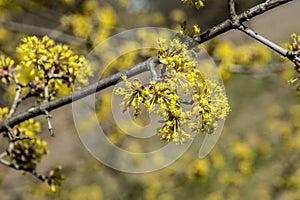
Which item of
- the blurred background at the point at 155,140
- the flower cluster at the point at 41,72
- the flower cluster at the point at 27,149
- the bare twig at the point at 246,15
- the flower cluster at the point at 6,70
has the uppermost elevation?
the blurred background at the point at 155,140

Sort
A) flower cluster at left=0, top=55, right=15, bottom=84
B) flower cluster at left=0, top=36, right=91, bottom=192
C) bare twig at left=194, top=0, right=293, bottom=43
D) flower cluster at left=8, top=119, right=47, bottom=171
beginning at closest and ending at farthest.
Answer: bare twig at left=194, top=0, right=293, bottom=43 → flower cluster at left=0, top=36, right=91, bottom=192 → flower cluster at left=0, top=55, right=15, bottom=84 → flower cluster at left=8, top=119, right=47, bottom=171

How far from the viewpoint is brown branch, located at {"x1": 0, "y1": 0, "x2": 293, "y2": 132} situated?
1281 millimetres

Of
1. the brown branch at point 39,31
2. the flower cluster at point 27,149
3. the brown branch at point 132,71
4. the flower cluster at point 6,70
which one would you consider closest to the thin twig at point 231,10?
the brown branch at point 132,71

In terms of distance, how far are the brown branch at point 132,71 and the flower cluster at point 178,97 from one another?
0.05m

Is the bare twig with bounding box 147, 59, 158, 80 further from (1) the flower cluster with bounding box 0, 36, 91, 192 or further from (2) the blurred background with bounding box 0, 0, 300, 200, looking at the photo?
(2) the blurred background with bounding box 0, 0, 300, 200

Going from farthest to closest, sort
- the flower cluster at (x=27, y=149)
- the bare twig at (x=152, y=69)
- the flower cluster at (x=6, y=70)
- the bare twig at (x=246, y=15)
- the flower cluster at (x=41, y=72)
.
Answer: the flower cluster at (x=27, y=149)
the flower cluster at (x=6, y=70)
the flower cluster at (x=41, y=72)
the bare twig at (x=152, y=69)
the bare twig at (x=246, y=15)

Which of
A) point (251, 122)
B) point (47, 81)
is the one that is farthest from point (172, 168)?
point (251, 122)

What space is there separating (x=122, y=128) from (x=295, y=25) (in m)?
13.3

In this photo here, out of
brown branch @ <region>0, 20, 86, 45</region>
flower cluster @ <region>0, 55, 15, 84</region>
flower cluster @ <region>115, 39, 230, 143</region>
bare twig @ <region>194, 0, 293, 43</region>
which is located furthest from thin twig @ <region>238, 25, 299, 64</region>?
brown branch @ <region>0, 20, 86, 45</region>

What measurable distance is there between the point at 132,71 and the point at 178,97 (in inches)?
7.4

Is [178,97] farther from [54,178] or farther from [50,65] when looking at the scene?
[54,178]

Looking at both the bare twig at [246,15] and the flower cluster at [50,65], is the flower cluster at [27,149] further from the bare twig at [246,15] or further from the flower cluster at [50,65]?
the bare twig at [246,15]

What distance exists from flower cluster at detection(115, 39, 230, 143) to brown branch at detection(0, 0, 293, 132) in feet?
0.15

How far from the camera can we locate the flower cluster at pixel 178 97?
1434 mm
